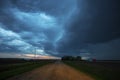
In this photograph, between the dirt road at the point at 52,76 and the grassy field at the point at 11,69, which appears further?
the grassy field at the point at 11,69

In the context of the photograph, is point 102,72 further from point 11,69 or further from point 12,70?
point 11,69

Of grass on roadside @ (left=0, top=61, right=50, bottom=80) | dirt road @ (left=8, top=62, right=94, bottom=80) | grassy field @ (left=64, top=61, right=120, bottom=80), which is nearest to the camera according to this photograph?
dirt road @ (left=8, top=62, right=94, bottom=80)

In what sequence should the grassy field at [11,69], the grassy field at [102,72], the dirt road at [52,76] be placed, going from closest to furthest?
1. the dirt road at [52,76]
2. the grassy field at [102,72]
3. the grassy field at [11,69]

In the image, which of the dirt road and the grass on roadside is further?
the grass on roadside

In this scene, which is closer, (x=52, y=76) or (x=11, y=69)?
(x=52, y=76)

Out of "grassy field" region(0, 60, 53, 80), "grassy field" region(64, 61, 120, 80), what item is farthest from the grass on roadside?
"grassy field" region(64, 61, 120, 80)

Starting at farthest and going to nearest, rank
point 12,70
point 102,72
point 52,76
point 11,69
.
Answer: point 11,69, point 12,70, point 102,72, point 52,76

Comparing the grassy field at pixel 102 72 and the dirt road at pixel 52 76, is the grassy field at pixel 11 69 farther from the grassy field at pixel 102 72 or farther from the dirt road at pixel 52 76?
the grassy field at pixel 102 72

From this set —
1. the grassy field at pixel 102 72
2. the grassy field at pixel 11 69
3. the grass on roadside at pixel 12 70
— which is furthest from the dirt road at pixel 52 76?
the grassy field at pixel 102 72

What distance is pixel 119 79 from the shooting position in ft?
66.8

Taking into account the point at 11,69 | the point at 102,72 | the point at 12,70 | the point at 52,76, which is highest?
the point at 11,69

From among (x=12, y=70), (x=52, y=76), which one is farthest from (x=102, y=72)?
(x=12, y=70)

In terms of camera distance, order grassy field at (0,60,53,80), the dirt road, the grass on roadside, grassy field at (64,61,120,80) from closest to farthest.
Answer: the dirt road < grassy field at (64,61,120,80) < the grass on roadside < grassy field at (0,60,53,80)

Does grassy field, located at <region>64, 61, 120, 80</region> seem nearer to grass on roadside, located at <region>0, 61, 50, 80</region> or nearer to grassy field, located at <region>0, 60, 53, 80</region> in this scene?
grass on roadside, located at <region>0, 61, 50, 80</region>
